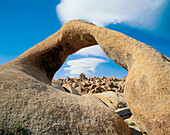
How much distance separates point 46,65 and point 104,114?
466 cm

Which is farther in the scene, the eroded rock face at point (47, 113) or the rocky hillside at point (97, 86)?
the rocky hillside at point (97, 86)

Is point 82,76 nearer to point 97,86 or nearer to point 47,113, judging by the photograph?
point 97,86

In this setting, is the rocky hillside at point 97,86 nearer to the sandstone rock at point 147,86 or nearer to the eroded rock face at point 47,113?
the sandstone rock at point 147,86

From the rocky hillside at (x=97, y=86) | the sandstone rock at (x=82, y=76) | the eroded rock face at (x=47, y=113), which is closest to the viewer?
the eroded rock face at (x=47, y=113)

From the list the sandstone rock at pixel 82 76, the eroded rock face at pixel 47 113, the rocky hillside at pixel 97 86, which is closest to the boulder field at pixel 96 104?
the eroded rock face at pixel 47 113

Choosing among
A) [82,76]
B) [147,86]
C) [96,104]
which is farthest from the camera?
[82,76]

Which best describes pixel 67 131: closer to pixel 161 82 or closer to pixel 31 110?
pixel 31 110

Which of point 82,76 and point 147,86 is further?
point 82,76

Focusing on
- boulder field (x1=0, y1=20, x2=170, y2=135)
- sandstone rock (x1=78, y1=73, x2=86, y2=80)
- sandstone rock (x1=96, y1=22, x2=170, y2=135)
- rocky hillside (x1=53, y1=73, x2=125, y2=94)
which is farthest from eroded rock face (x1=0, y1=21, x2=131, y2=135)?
sandstone rock (x1=78, y1=73, x2=86, y2=80)

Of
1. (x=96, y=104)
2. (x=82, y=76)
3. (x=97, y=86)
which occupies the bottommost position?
(x=96, y=104)

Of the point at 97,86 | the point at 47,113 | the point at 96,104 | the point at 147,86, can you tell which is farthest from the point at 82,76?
the point at 47,113

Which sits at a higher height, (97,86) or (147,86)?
(97,86)

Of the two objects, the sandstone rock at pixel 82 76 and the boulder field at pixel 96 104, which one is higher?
the sandstone rock at pixel 82 76

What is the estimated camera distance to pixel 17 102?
2510 mm
